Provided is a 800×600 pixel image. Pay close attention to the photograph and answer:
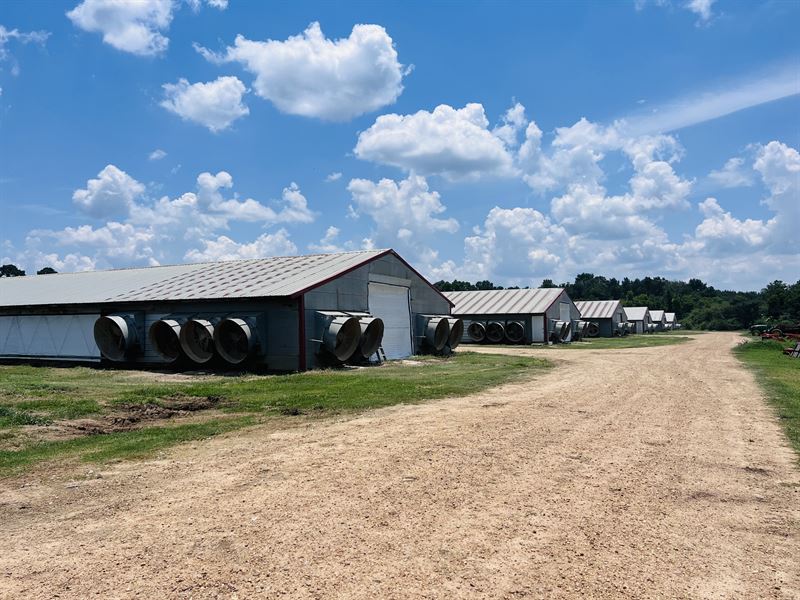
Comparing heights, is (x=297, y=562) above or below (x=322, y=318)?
below

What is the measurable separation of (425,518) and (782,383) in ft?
53.1

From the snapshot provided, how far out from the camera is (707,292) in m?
182

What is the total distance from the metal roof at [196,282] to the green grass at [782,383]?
1508cm

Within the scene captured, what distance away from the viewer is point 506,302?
4969 cm

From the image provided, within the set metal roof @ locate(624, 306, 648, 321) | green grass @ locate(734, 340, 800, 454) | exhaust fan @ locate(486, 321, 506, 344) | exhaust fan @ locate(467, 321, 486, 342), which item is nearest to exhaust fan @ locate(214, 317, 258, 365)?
green grass @ locate(734, 340, 800, 454)

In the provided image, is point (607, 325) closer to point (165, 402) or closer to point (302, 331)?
point (302, 331)

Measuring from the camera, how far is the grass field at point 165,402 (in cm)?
946

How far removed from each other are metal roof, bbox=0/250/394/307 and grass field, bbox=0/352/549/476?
13.5 ft

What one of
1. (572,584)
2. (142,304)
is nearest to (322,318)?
(142,304)

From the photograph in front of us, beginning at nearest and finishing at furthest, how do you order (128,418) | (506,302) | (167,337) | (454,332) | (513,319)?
(128,418) < (167,337) < (454,332) < (513,319) < (506,302)

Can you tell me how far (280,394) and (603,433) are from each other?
27.5ft

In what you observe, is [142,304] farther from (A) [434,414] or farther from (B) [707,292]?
(B) [707,292]

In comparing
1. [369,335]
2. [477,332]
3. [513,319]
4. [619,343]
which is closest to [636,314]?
[619,343]

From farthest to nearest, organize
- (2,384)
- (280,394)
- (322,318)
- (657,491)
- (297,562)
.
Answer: (322,318)
(2,384)
(280,394)
(657,491)
(297,562)
